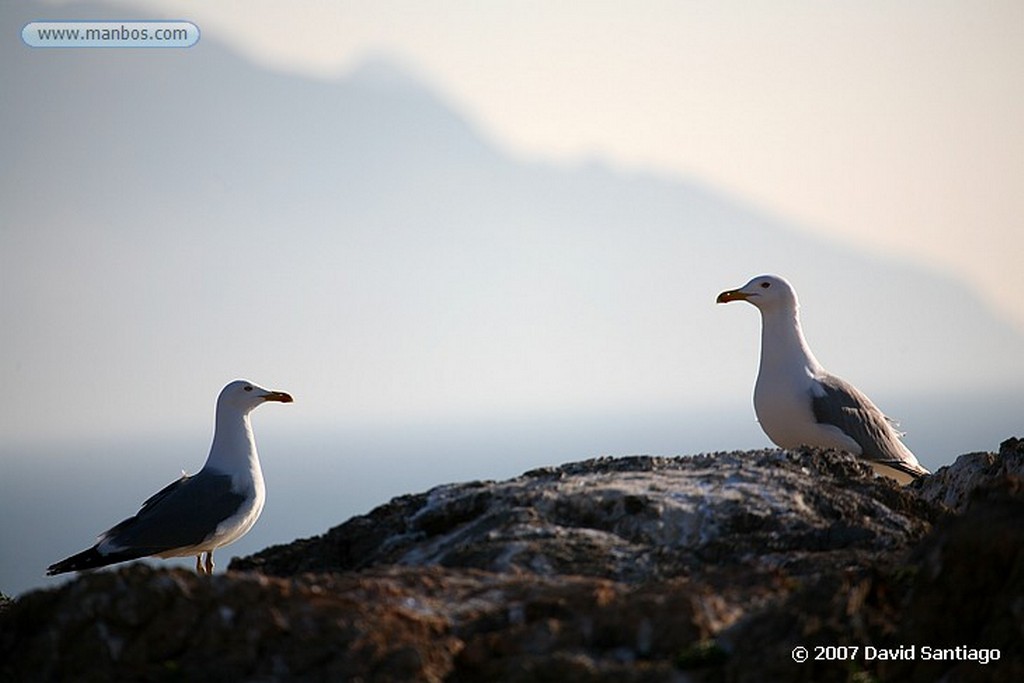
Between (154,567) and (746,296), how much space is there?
30.2 ft

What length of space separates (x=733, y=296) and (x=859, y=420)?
184 cm

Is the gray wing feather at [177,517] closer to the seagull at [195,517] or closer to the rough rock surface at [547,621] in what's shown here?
the seagull at [195,517]

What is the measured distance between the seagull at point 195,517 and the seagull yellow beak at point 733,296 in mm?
4779

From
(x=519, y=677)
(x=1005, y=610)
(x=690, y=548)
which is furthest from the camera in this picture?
(x=690, y=548)

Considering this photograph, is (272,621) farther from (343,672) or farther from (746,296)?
(746,296)

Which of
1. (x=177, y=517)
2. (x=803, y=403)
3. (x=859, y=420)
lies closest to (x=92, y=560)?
(x=177, y=517)

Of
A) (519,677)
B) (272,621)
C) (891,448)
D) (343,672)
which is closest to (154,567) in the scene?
(272,621)

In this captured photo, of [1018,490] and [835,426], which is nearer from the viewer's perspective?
[1018,490]

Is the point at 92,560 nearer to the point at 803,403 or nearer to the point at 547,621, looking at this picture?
the point at 803,403

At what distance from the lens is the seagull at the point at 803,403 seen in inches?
477

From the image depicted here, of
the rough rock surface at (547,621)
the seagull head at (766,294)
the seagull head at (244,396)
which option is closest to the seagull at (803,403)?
the seagull head at (766,294)

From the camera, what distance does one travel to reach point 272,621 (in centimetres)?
466

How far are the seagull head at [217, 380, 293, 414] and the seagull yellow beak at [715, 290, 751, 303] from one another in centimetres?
439

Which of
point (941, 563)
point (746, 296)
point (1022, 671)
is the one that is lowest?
point (1022, 671)
